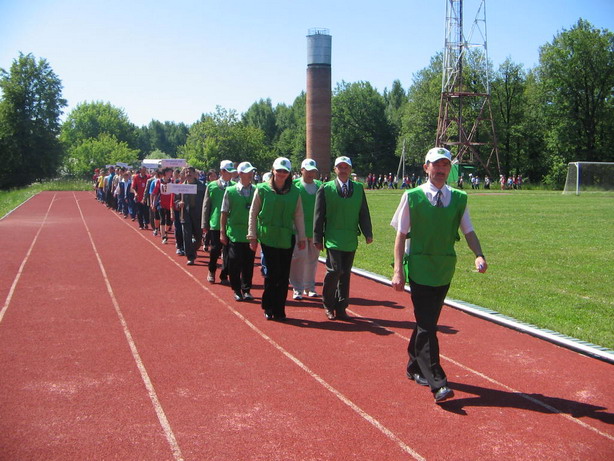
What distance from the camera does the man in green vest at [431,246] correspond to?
538cm

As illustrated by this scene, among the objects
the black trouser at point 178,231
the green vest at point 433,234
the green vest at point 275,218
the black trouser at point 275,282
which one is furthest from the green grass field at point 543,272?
the black trouser at point 178,231

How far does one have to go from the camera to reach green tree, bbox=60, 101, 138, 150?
13000cm

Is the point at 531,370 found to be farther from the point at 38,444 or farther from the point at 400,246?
the point at 38,444

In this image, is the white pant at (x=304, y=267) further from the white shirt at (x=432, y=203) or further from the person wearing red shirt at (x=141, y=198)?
the person wearing red shirt at (x=141, y=198)

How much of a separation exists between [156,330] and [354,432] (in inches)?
143

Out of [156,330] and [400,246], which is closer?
[400,246]

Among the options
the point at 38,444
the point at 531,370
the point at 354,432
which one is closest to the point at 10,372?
the point at 38,444

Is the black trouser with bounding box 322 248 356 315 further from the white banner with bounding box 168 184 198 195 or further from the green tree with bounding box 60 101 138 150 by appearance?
the green tree with bounding box 60 101 138 150

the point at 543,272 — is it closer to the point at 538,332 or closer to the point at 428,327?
the point at 538,332

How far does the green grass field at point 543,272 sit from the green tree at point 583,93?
51265 mm

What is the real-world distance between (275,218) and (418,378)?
123 inches

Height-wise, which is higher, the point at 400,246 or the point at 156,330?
the point at 400,246

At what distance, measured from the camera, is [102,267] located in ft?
41.3

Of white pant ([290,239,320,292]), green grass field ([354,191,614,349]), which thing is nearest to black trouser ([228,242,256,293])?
→ white pant ([290,239,320,292])
